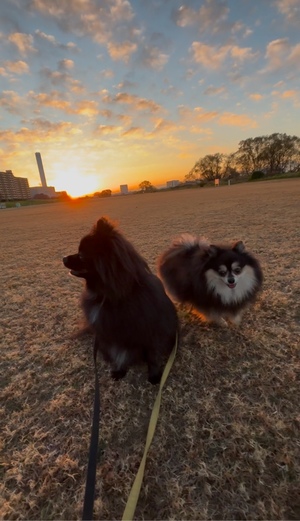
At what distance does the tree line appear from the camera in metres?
50.7

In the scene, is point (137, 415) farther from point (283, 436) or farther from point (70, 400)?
point (283, 436)

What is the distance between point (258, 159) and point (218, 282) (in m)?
61.7

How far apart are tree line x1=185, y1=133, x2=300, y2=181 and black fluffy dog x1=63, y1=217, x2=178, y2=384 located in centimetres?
5669

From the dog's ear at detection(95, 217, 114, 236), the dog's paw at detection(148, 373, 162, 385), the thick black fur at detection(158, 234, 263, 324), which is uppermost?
the dog's ear at detection(95, 217, 114, 236)

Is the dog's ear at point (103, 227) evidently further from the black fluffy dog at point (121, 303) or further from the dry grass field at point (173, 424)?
the dry grass field at point (173, 424)

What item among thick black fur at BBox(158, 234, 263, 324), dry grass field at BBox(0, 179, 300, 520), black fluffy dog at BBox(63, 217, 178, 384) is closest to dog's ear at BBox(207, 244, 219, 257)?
thick black fur at BBox(158, 234, 263, 324)

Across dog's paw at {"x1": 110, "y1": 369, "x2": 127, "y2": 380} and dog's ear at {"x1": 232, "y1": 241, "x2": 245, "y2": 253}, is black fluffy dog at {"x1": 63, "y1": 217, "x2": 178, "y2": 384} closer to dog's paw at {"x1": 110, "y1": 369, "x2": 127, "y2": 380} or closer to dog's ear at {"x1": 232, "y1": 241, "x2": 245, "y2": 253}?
dog's paw at {"x1": 110, "y1": 369, "x2": 127, "y2": 380}

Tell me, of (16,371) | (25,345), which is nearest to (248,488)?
(16,371)

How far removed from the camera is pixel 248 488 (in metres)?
1.19

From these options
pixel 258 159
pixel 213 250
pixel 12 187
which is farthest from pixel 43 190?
pixel 213 250

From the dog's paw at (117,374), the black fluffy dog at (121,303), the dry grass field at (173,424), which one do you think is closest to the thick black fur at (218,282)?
the dry grass field at (173,424)

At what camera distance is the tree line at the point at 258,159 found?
1996 inches

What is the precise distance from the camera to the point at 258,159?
5481 cm

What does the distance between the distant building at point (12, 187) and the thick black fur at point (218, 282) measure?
293ft
